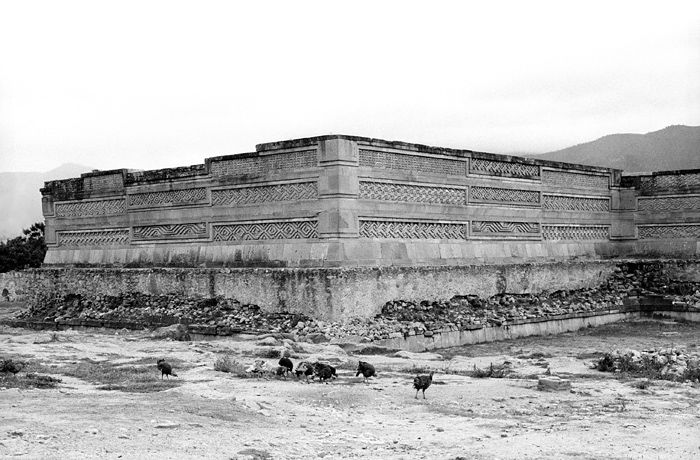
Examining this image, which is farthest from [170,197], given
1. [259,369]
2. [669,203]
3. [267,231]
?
[669,203]

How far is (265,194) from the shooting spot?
15.8m

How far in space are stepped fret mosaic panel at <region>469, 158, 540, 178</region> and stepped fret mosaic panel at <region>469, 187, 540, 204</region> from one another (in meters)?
0.36

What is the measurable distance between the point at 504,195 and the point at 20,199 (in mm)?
137730

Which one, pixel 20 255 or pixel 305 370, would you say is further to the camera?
pixel 20 255

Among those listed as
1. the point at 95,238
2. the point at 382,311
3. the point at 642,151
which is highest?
the point at 642,151

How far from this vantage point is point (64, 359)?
12.0 meters

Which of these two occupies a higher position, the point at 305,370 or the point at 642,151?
the point at 642,151

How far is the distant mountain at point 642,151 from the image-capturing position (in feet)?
191

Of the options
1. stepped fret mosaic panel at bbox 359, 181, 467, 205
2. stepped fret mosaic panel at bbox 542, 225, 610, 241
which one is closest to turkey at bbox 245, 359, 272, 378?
stepped fret mosaic panel at bbox 359, 181, 467, 205

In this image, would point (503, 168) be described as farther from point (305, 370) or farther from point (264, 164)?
point (305, 370)

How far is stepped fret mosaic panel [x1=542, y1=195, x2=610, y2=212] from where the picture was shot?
20.1 metres

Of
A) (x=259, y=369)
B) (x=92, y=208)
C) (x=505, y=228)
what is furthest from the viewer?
(x=92, y=208)

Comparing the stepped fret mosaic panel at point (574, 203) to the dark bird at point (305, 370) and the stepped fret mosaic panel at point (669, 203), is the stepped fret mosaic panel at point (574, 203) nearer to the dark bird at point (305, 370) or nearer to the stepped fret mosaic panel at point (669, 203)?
the stepped fret mosaic panel at point (669, 203)

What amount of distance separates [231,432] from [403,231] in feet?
29.2
